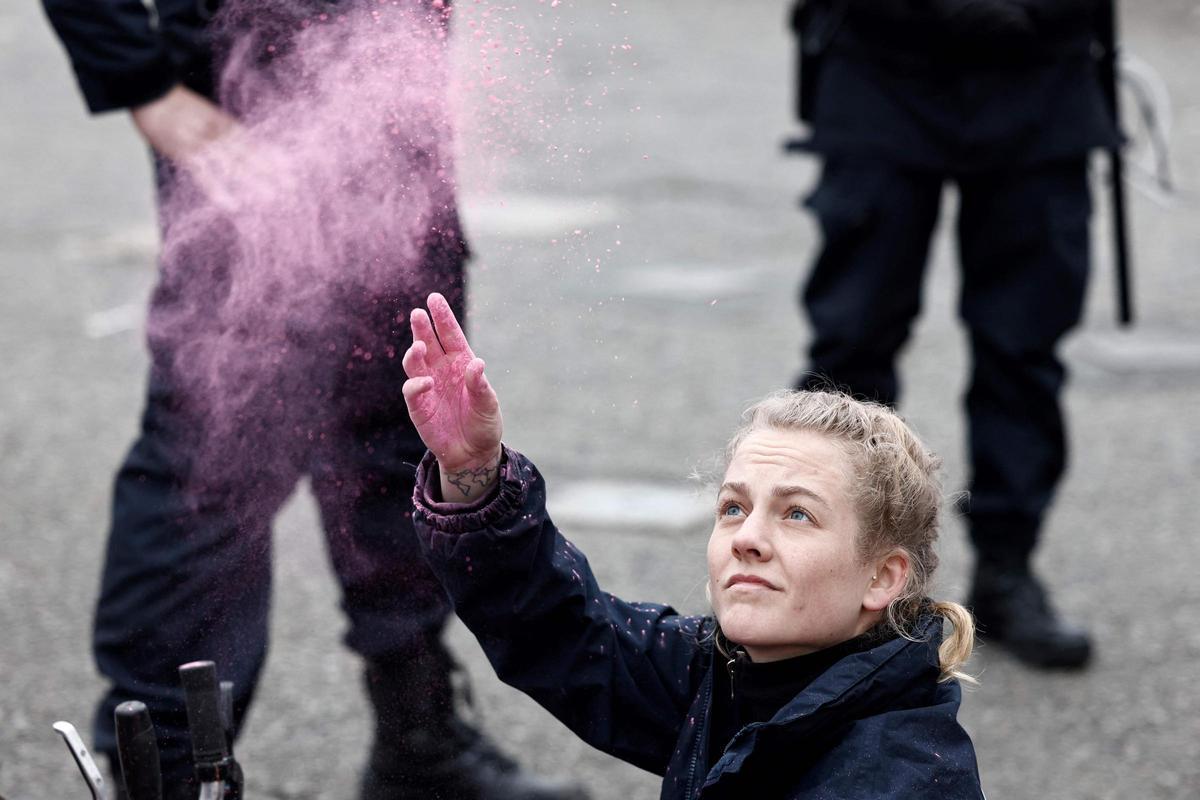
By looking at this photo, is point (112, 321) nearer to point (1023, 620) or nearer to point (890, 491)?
point (1023, 620)

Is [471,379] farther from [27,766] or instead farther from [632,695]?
[27,766]

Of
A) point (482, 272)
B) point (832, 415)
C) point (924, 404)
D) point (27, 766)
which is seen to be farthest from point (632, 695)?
point (924, 404)

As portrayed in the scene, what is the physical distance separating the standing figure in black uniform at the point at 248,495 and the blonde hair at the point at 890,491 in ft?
1.34

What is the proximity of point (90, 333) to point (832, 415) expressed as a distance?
14.1ft

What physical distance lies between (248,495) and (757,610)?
2.26 feet

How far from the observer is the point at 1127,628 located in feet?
11.1

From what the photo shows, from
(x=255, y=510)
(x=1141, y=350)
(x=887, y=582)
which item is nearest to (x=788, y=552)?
(x=887, y=582)

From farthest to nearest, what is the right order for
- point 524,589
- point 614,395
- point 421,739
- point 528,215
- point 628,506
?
point 614,395 < point 628,506 < point 528,215 < point 421,739 < point 524,589

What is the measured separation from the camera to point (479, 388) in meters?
1.55

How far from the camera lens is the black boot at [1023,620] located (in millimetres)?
3180

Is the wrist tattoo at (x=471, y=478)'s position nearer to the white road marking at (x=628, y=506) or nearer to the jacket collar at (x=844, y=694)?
the jacket collar at (x=844, y=694)

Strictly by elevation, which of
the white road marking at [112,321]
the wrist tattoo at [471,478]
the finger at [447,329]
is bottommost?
the white road marking at [112,321]

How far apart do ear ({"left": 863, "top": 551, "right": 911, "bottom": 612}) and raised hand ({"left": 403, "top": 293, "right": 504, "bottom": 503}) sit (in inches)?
15.7

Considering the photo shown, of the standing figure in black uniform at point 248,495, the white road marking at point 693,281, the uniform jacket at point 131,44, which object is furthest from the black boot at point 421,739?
the white road marking at point 693,281
